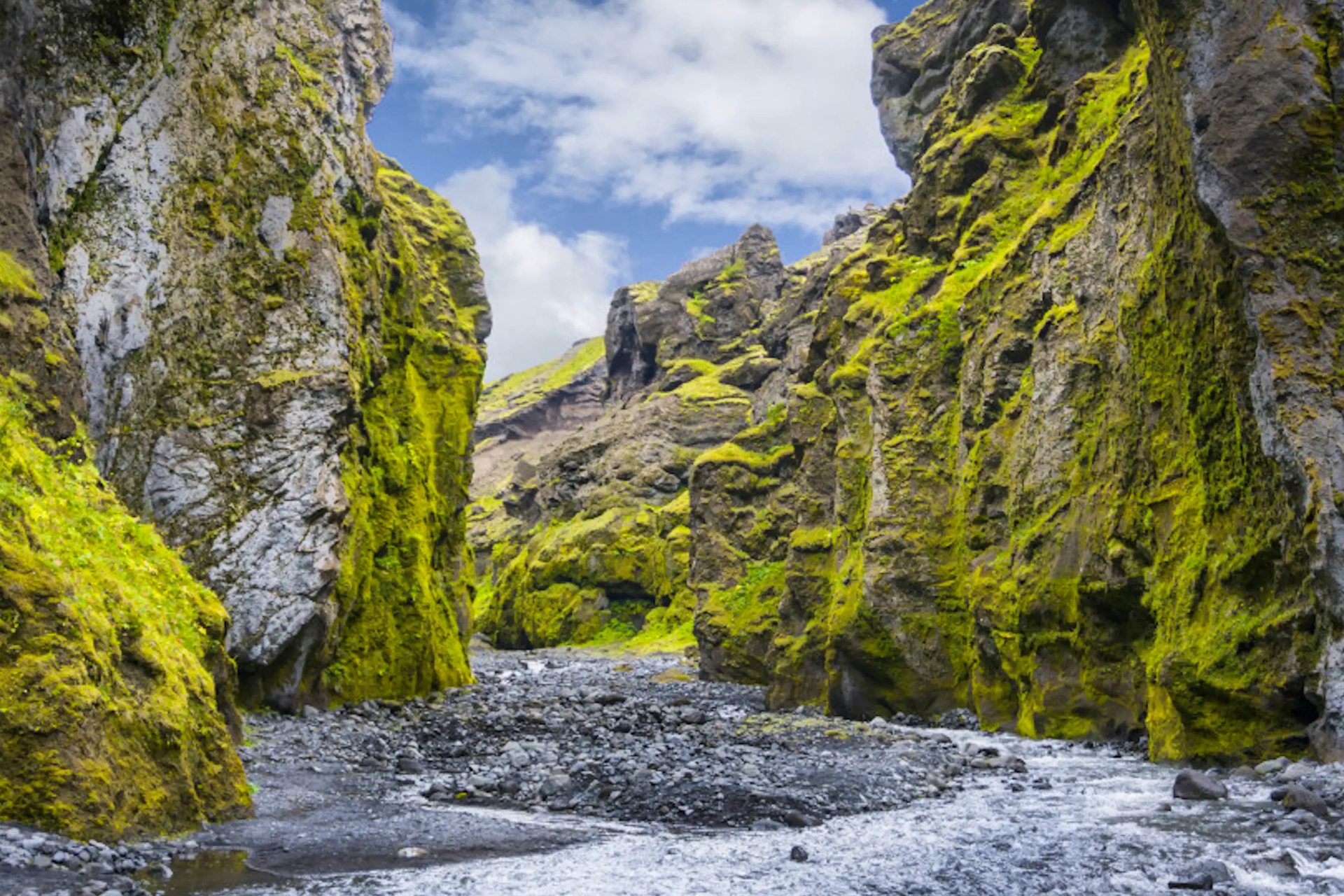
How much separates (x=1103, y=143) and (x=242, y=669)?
27.6m

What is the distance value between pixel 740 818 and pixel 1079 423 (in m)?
13.9

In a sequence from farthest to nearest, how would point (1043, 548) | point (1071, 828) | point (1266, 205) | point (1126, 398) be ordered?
point (1043, 548) < point (1126, 398) < point (1266, 205) < point (1071, 828)

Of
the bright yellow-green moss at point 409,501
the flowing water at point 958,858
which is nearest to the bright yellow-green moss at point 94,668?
the flowing water at point 958,858

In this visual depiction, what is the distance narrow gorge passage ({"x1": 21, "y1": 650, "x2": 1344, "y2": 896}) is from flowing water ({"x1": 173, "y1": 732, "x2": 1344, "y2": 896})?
0.13 ft

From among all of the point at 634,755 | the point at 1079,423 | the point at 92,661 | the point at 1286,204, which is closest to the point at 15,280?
the point at 92,661

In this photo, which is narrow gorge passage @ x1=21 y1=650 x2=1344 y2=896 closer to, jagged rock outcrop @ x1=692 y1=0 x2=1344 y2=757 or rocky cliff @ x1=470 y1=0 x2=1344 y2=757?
jagged rock outcrop @ x1=692 y1=0 x2=1344 y2=757

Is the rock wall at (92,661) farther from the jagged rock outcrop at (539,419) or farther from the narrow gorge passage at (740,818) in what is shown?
the jagged rock outcrop at (539,419)

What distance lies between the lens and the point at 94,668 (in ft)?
35.2

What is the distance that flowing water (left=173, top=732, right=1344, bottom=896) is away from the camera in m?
9.66

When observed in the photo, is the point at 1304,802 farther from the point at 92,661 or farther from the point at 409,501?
the point at 409,501

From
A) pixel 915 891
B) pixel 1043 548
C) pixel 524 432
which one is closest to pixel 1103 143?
pixel 1043 548

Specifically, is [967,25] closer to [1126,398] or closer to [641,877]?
[1126,398]

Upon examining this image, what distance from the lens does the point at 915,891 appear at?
9836 mm

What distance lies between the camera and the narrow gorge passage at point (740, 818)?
10055mm
